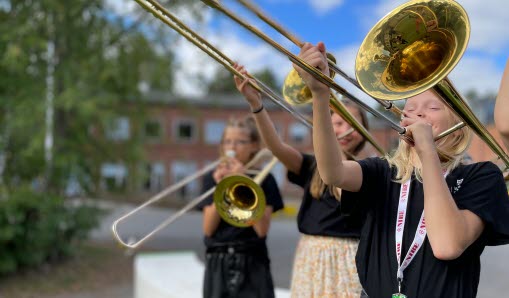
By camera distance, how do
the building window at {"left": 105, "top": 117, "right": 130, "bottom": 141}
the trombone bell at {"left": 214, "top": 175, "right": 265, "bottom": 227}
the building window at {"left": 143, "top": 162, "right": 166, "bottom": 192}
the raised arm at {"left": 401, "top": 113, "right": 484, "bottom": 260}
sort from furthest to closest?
1. the building window at {"left": 143, "top": 162, "right": 166, "bottom": 192}
2. the building window at {"left": 105, "top": 117, "right": 130, "bottom": 141}
3. the trombone bell at {"left": 214, "top": 175, "right": 265, "bottom": 227}
4. the raised arm at {"left": 401, "top": 113, "right": 484, "bottom": 260}

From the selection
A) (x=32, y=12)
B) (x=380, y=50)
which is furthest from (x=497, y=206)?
(x=32, y=12)

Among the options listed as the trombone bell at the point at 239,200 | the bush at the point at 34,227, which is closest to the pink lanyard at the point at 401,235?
the trombone bell at the point at 239,200

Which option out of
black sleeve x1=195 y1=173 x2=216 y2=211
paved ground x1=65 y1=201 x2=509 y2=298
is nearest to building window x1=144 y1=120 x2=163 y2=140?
paved ground x1=65 y1=201 x2=509 y2=298

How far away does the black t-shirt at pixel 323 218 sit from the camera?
239 cm

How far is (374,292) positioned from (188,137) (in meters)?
30.0

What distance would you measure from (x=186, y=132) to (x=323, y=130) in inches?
1181

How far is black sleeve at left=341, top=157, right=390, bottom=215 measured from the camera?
1812 millimetres

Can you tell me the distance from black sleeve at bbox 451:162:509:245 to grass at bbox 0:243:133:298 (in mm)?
6971

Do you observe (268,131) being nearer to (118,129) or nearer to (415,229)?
(415,229)

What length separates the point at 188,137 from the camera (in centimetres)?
3139

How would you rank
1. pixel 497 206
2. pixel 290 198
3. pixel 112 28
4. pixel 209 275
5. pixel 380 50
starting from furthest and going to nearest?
pixel 290 198, pixel 112 28, pixel 209 275, pixel 380 50, pixel 497 206

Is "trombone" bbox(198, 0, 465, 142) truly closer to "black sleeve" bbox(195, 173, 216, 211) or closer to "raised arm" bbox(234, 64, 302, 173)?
"raised arm" bbox(234, 64, 302, 173)

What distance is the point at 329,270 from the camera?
242 centimetres

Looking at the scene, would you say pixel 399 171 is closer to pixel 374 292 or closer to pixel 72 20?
pixel 374 292
